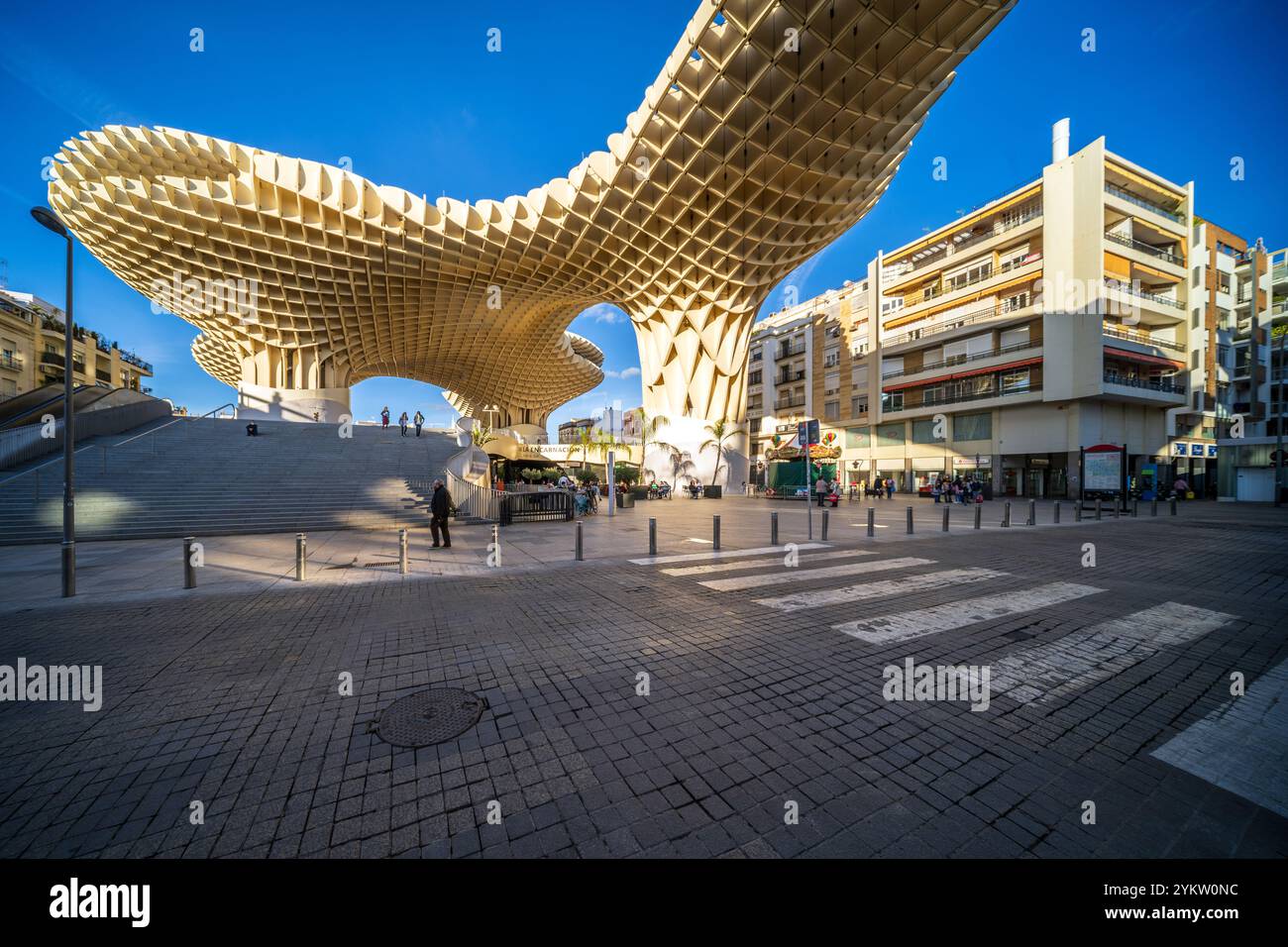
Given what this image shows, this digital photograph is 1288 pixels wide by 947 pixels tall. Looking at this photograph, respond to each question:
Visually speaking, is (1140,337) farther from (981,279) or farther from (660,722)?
(660,722)

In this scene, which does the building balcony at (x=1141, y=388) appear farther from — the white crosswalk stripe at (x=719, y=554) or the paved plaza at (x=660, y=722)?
the white crosswalk stripe at (x=719, y=554)

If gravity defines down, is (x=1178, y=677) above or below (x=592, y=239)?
below

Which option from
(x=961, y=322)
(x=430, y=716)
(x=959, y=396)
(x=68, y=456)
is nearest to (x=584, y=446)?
(x=959, y=396)

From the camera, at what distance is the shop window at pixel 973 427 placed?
3612 cm

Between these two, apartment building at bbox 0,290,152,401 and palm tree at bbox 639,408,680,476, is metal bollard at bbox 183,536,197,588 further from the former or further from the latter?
apartment building at bbox 0,290,152,401

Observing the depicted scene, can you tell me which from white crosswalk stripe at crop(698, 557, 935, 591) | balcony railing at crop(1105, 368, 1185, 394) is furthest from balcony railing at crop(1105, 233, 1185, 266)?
white crosswalk stripe at crop(698, 557, 935, 591)

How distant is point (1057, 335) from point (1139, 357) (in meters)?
6.10

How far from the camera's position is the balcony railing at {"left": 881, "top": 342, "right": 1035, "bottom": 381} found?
33.5 meters

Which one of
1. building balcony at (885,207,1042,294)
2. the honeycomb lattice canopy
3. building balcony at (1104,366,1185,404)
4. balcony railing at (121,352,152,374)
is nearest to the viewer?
the honeycomb lattice canopy

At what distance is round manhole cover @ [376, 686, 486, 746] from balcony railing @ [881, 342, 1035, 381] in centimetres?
4194
